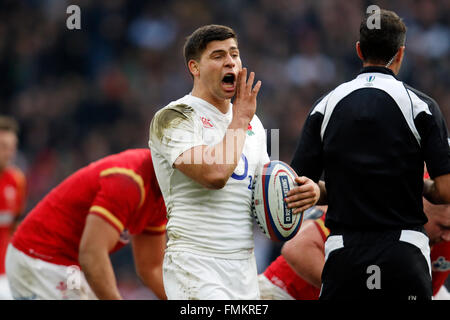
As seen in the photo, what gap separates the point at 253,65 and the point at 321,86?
1376 millimetres

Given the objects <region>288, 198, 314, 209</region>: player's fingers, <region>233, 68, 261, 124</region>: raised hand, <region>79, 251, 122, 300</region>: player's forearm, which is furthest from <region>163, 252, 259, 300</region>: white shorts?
<region>79, 251, 122, 300</region>: player's forearm

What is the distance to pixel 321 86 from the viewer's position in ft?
41.0

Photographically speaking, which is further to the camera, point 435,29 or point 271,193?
point 435,29

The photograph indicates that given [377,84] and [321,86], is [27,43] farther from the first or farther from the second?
[377,84]

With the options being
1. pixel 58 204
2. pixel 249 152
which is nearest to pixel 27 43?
pixel 58 204

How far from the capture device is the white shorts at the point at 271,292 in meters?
5.23

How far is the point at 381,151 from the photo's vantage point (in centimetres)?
398

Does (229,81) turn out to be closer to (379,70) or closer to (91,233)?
(379,70)

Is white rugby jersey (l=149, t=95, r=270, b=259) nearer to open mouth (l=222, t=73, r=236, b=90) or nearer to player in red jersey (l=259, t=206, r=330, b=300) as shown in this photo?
open mouth (l=222, t=73, r=236, b=90)

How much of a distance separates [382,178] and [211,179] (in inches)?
37.4

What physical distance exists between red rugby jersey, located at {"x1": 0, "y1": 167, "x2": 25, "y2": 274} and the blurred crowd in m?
3.29

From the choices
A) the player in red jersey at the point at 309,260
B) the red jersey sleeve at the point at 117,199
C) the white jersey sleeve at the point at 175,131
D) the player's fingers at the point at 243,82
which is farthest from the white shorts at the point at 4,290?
the player's fingers at the point at 243,82

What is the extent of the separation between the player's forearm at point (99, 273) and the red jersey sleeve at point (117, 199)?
0.84ft

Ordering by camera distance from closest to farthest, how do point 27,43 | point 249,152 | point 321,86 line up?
point 249,152
point 321,86
point 27,43
